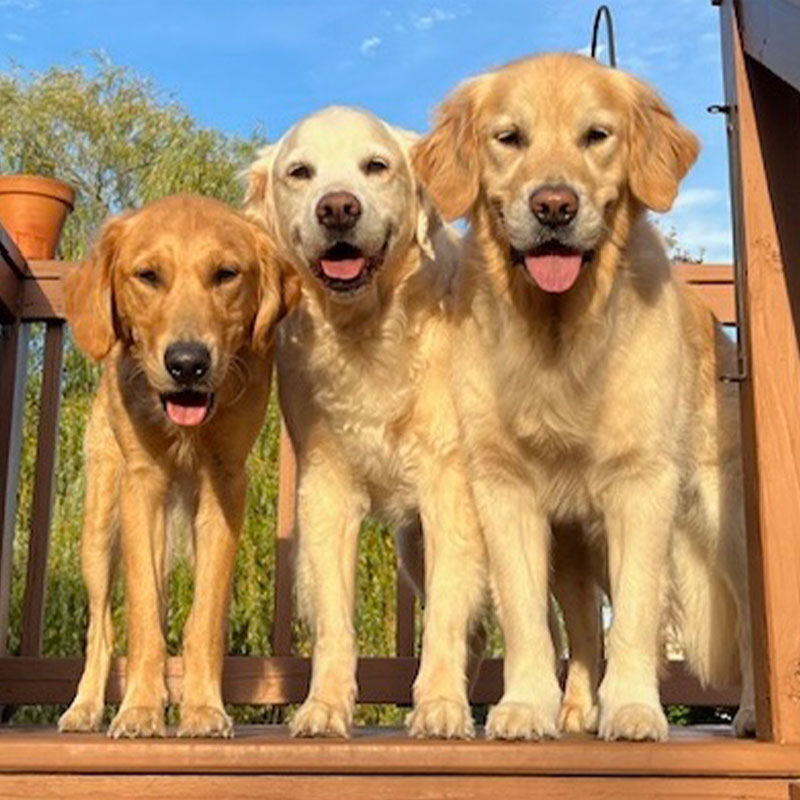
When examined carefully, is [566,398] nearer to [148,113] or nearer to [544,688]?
[544,688]

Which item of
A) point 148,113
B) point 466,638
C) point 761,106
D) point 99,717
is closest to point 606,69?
point 761,106

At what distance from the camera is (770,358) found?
7.07 feet

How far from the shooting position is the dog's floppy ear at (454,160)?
8.43 feet

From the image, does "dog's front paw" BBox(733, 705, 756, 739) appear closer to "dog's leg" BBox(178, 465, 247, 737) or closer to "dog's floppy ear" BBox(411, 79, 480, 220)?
"dog's leg" BBox(178, 465, 247, 737)

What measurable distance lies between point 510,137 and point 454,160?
0.14 metres

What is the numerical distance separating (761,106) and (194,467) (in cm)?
141

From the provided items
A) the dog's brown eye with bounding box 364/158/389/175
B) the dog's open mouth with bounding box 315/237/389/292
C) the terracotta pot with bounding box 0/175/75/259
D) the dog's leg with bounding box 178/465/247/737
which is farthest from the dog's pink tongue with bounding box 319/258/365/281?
the terracotta pot with bounding box 0/175/75/259

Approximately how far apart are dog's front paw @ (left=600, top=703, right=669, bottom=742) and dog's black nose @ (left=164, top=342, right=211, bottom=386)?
104cm

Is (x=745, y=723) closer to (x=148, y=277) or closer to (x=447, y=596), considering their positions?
(x=447, y=596)

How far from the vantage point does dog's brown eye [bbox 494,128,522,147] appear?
2500 mm

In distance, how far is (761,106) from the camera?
7.39 feet

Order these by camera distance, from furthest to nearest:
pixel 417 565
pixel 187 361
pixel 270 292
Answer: pixel 417 565, pixel 270 292, pixel 187 361

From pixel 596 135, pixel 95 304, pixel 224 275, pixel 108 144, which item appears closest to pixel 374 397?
pixel 224 275

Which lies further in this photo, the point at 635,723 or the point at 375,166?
the point at 375,166
